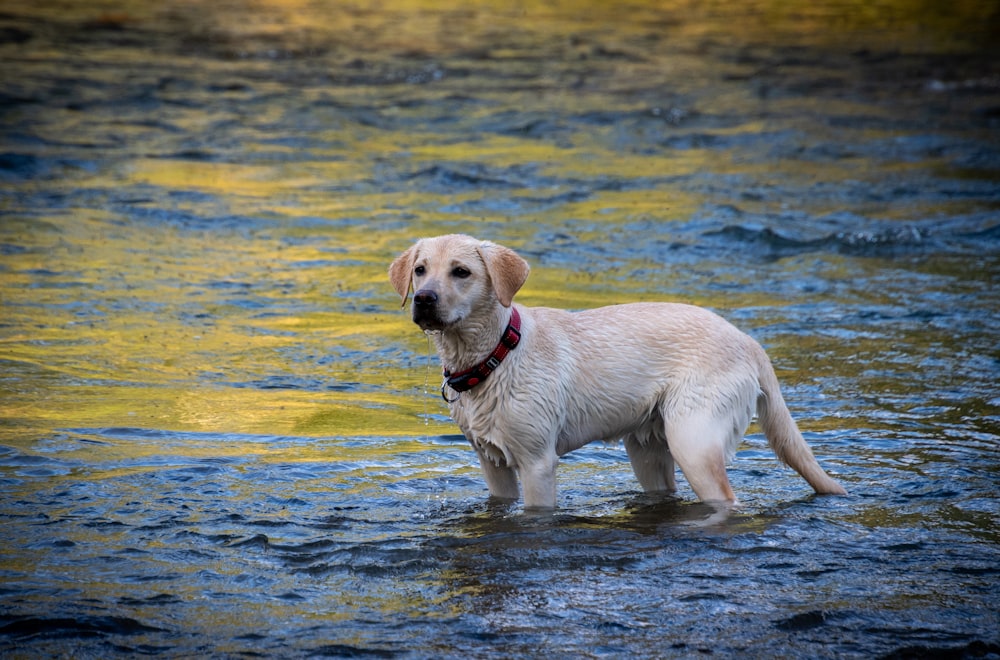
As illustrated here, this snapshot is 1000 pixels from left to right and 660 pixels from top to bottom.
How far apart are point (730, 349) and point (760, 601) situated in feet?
5.87

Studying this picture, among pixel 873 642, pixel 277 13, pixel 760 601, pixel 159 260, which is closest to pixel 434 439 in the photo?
pixel 760 601

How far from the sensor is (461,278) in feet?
23.0

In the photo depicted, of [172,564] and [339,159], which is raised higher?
[339,159]

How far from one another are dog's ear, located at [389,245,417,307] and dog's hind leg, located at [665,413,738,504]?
175 cm

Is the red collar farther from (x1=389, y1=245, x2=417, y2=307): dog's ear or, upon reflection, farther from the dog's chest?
(x1=389, y1=245, x2=417, y2=307): dog's ear

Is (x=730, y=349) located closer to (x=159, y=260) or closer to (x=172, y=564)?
(x=172, y=564)

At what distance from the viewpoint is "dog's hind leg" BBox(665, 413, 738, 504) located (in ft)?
23.5

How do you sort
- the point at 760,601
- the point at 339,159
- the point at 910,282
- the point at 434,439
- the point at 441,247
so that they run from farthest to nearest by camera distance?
the point at 339,159 → the point at 910,282 → the point at 434,439 → the point at 441,247 → the point at 760,601

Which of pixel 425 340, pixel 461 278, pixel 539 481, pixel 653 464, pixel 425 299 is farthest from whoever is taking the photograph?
pixel 425 340

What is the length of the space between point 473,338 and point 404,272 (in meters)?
0.58

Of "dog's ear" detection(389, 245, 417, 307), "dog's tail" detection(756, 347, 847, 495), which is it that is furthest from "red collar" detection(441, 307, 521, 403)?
"dog's tail" detection(756, 347, 847, 495)

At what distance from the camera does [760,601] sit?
612 centimetres

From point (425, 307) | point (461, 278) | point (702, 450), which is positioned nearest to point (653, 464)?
point (702, 450)

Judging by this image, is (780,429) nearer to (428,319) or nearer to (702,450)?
(702,450)
